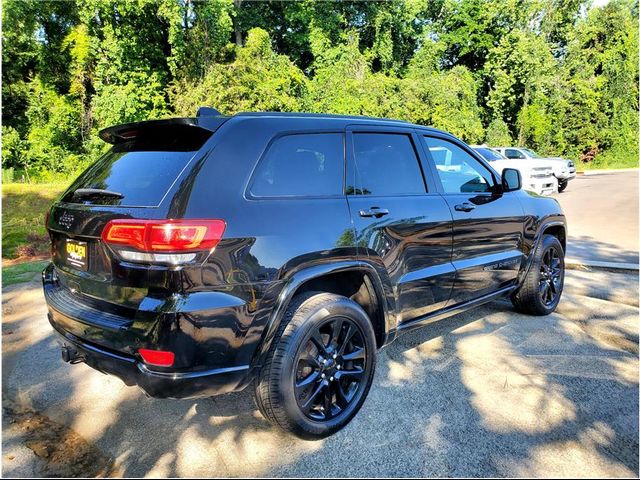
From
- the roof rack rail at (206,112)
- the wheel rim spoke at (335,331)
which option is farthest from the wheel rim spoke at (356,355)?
the roof rack rail at (206,112)

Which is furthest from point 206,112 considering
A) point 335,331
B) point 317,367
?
point 317,367

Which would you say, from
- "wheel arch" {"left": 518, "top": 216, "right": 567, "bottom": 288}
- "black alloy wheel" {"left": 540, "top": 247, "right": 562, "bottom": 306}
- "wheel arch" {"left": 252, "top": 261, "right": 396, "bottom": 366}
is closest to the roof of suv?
"wheel arch" {"left": 252, "top": 261, "right": 396, "bottom": 366}

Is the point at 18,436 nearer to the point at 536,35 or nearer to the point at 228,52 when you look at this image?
the point at 228,52

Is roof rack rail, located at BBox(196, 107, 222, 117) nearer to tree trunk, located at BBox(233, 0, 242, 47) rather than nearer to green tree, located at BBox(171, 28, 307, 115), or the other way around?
green tree, located at BBox(171, 28, 307, 115)

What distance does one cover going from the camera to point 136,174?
252cm

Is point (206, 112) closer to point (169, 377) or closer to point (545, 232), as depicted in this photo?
point (169, 377)

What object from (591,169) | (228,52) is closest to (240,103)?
(228,52)

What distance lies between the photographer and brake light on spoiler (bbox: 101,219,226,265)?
7.01 ft

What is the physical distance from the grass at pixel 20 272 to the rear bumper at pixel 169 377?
14.6 feet

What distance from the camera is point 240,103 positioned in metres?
16.6

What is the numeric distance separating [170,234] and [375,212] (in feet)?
4.47

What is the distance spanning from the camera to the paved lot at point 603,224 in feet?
24.4

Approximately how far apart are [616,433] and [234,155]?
275 centimetres

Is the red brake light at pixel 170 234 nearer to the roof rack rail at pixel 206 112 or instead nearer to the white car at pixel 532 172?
the roof rack rail at pixel 206 112
